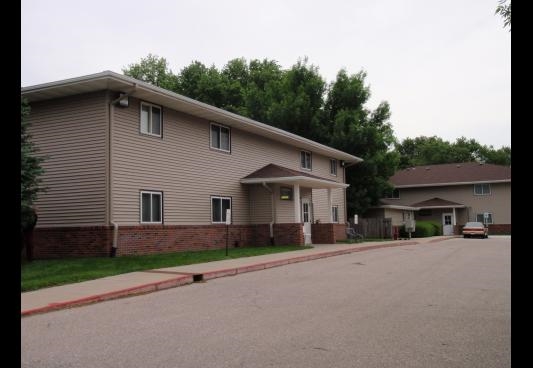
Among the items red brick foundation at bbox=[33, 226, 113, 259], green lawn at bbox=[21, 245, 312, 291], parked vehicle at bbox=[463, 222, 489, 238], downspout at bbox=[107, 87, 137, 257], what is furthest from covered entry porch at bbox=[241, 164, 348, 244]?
parked vehicle at bbox=[463, 222, 489, 238]

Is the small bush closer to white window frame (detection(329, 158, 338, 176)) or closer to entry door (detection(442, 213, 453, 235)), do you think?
entry door (detection(442, 213, 453, 235))

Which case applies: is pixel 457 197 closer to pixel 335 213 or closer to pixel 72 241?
pixel 335 213

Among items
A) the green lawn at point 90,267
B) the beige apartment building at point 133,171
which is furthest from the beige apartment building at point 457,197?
the green lawn at point 90,267

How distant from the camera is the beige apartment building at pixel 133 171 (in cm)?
1791

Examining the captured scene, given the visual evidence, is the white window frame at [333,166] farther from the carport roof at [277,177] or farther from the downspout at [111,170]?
the downspout at [111,170]

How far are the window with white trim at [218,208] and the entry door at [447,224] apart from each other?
35533 mm

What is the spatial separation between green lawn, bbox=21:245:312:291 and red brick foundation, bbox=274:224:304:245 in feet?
20.9

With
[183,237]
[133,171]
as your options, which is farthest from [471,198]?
[133,171]

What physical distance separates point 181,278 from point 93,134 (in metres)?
7.88

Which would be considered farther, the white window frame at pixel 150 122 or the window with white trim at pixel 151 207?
the white window frame at pixel 150 122

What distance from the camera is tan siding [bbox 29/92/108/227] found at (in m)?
18.0

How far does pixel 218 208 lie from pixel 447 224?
3760cm
